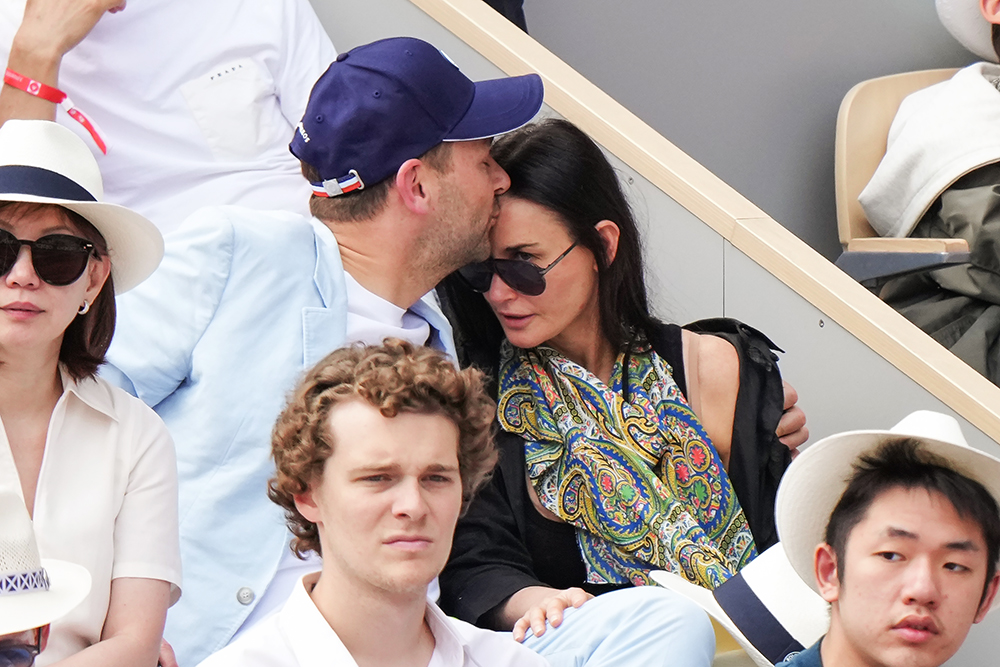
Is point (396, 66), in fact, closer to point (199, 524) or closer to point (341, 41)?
point (341, 41)

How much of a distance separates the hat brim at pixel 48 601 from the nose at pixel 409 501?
0.34m

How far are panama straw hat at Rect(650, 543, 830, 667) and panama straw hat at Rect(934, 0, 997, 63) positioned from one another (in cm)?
222

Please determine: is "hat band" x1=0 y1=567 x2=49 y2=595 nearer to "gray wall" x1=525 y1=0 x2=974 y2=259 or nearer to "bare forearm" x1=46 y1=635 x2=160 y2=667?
"bare forearm" x1=46 y1=635 x2=160 y2=667

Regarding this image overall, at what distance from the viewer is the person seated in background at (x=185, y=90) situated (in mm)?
A: 2332

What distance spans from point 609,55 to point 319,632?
2.65 m

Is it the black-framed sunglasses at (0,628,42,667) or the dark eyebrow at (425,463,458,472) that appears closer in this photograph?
the black-framed sunglasses at (0,628,42,667)

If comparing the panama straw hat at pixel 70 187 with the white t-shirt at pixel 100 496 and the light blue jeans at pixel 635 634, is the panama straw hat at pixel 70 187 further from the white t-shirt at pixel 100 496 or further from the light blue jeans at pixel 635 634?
the light blue jeans at pixel 635 634

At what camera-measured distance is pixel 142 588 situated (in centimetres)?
153

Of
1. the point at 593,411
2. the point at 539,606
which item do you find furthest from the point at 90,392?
the point at 593,411

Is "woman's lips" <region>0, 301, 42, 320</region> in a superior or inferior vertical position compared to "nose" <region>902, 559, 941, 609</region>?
superior

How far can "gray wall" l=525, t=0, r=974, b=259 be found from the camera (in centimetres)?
372

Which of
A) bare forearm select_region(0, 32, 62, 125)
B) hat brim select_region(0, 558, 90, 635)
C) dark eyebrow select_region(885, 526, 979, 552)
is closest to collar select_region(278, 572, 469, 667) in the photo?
hat brim select_region(0, 558, 90, 635)

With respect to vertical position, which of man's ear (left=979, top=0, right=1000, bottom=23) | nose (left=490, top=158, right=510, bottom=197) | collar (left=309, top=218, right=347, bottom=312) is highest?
man's ear (left=979, top=0, right=1000, bottom=23)

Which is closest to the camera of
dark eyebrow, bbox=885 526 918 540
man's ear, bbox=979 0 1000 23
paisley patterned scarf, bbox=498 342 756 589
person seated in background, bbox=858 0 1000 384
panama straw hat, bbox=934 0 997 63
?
dark eyebrow, bbox=885 526 918 540
